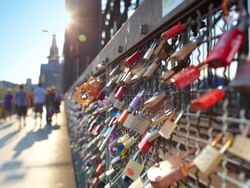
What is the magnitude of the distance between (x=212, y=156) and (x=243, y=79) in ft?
0.64

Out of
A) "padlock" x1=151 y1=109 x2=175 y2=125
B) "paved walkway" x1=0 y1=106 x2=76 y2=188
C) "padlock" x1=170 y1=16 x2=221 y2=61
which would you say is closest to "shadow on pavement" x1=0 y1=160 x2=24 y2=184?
"paved walkway" x1=0 y1=106 x2=76 y2=188

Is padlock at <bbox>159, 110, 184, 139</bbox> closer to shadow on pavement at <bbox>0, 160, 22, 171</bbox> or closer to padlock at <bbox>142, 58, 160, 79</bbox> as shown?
padlock at <bbox>142, 58, 160, 79</bbox>

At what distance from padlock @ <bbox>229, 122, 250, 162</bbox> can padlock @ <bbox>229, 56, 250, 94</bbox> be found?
0.25ft

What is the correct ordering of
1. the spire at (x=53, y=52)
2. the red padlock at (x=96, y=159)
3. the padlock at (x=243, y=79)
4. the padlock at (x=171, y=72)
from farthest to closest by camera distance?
the spire at (x=53, y=52) < the red padlock at (x=96, y=159) < the padlock at (x=171, y=72) < the padlock at (x=243, y=79)

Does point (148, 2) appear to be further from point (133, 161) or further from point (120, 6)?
point (120, 6)

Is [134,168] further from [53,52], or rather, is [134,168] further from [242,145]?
[53,52]

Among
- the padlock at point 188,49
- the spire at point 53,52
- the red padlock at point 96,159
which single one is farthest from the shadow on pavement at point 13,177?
the spire at point 53,52

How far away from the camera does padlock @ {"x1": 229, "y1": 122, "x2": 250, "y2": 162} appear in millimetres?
890

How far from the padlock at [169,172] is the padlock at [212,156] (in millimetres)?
93

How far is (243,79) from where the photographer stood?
0.88 m

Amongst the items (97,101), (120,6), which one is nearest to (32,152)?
(120,6)

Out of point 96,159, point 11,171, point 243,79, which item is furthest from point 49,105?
point 243,79

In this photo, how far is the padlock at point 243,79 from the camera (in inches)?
34.4

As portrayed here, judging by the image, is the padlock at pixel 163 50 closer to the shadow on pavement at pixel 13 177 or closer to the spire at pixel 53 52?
the shadow on pavement at pixel 13 177
